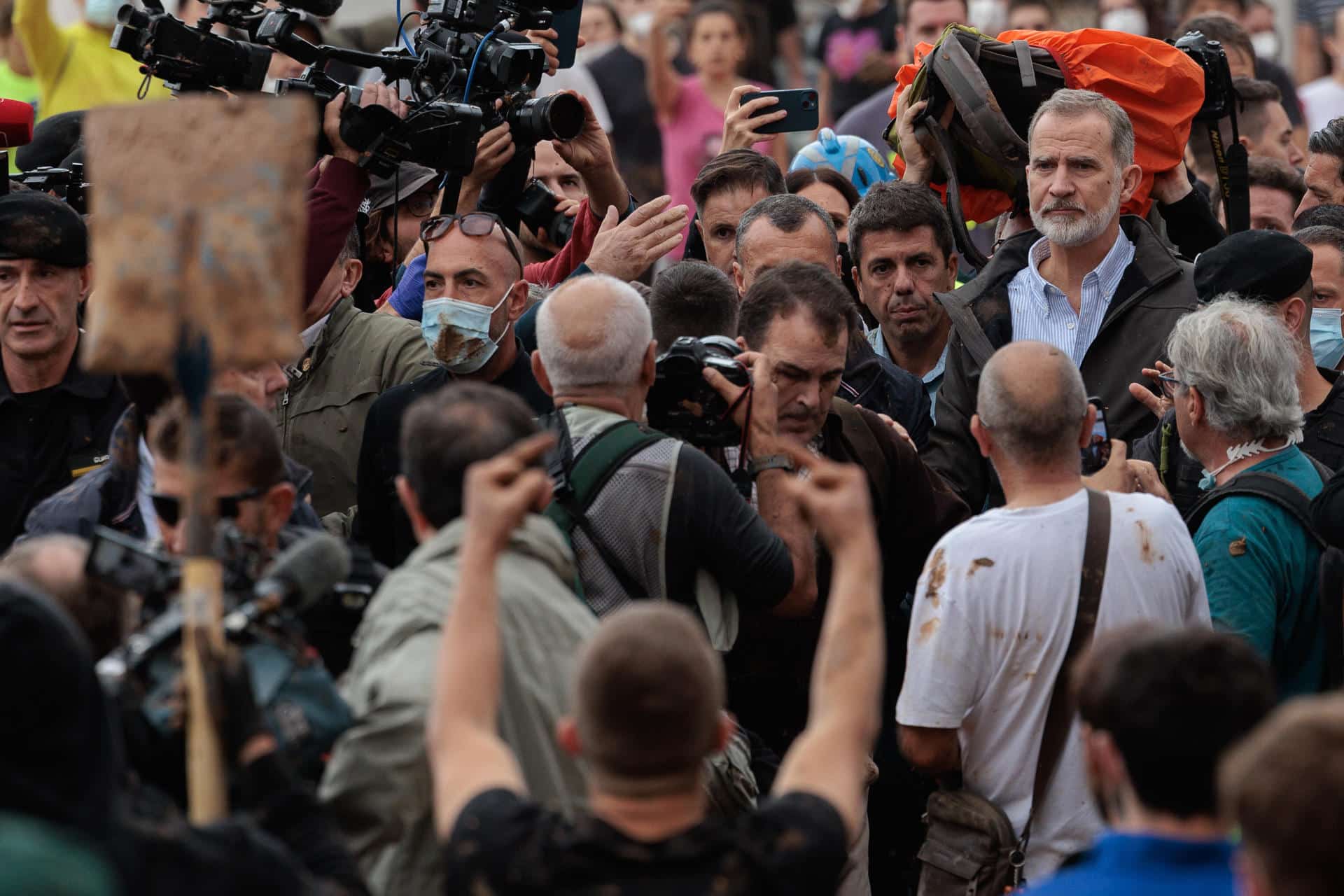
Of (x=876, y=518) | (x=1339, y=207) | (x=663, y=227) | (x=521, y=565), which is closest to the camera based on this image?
(x=521, y=565)

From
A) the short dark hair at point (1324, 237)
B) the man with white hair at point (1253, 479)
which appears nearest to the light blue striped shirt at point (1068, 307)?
the short dark hair at point (1324, 237)

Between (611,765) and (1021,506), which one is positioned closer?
(611,765)

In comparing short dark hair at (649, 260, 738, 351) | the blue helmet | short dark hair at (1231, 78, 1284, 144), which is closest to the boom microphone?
short dark hair at (649, 260, 738, 351)

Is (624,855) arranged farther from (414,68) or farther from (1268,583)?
(414,68)

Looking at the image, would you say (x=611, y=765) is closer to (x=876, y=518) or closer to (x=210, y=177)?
(x=210, y=177)

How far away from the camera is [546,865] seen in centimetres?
255

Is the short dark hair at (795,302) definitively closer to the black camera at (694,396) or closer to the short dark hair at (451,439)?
the black camera at (694,396)

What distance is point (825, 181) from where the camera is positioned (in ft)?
22.6

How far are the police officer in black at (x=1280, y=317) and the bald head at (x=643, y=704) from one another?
2695mm

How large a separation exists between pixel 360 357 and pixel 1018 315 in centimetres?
200

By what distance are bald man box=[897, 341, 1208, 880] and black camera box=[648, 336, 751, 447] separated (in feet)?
1.96

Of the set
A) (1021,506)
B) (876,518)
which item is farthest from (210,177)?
(876,518)

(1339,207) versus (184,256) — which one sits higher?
(184,256)

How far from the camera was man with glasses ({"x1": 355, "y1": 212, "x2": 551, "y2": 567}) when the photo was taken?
4.82m
